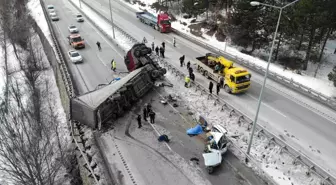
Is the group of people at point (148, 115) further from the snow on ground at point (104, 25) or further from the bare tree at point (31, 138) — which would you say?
the snow on ground at point (104, 25)

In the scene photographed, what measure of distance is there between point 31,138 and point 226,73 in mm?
17357

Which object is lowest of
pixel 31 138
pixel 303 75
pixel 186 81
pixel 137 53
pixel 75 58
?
pixel 303 75

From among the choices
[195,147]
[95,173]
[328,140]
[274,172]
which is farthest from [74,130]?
[328,140]

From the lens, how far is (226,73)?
25125 millimetres

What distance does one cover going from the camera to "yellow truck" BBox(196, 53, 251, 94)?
24.1 metres

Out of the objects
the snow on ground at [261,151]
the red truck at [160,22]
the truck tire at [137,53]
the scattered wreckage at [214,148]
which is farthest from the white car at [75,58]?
the scattered wreckage at [214,148]

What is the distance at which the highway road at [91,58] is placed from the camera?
28.4 metres

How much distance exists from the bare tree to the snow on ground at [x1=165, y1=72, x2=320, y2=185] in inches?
459

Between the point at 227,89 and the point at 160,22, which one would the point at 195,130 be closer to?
the point at 227,89

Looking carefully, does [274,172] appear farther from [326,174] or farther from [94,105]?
[94,105]

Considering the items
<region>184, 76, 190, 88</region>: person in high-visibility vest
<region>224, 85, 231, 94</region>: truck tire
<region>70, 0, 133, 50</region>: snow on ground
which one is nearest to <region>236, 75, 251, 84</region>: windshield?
<region>224, 85, 231, 94</region>: truck tire

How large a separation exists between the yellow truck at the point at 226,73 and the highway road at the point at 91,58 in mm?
9685

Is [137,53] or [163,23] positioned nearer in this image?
[137,53]

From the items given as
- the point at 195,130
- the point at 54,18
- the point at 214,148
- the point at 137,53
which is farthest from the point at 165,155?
the point at 54,18
